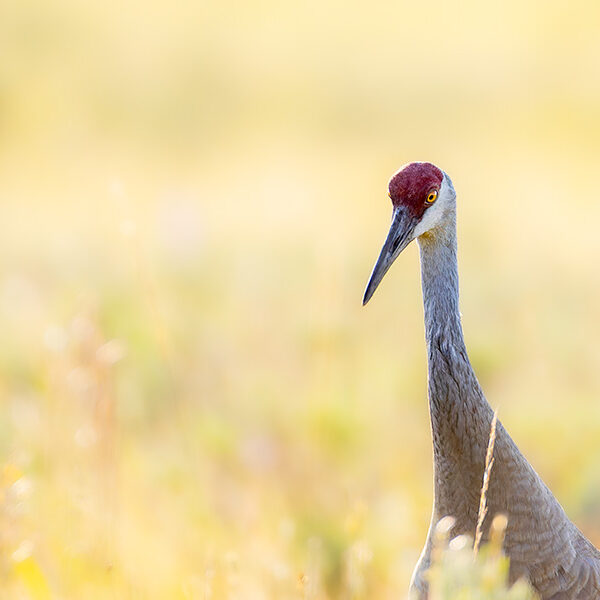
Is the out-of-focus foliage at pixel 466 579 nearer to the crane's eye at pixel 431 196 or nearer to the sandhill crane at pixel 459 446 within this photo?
the sandhill crane at pixel 459 446

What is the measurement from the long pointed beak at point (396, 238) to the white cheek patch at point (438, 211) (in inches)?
1.4

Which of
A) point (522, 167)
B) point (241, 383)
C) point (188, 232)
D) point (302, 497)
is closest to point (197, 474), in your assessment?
point (302, 497)

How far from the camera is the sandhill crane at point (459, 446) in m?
2.84

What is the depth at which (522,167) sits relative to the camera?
11898mm

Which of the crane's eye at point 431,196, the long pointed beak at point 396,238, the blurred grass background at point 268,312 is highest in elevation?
the crane's eye at point 431,196

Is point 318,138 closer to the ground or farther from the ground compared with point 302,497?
closer to the ground

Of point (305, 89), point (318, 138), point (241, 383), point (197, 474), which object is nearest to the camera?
point (197, 474)

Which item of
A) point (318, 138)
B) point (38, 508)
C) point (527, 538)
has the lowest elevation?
point (318, 138)

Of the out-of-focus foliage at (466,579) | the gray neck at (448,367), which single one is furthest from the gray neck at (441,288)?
the out-of-focus foliage at (466,579)

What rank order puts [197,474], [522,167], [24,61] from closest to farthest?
[197,474]
[522,167]
[24,61]

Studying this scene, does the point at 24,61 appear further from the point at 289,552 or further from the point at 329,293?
the point at 289,552

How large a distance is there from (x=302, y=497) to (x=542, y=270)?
145 inches

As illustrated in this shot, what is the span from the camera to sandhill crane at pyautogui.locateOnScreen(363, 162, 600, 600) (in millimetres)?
2838

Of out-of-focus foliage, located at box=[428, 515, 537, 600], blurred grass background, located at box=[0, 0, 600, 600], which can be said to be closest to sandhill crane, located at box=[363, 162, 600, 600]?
blurred grass background, located at box=[0, 0, 600, 600]
